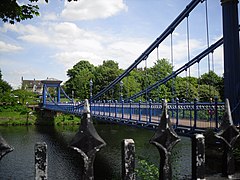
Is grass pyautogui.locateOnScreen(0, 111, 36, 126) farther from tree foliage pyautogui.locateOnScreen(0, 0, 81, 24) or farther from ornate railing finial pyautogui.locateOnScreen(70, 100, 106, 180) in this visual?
ornate railing finial pyautogui.locateOnScreen(70, 100, 106, 180)

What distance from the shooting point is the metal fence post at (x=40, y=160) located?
1.19m

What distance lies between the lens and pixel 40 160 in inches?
47.4

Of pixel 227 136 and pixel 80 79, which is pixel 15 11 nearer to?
pixel 227 136

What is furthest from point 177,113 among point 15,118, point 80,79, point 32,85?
point 32,85

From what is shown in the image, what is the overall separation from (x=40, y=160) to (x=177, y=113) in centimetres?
703

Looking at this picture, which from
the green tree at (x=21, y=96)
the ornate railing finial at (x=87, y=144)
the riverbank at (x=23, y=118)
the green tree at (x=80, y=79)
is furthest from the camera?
the green tree at (x=80, y=79)

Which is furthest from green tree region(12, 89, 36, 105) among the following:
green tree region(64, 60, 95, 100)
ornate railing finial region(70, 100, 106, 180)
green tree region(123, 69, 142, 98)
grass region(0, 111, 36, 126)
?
ornate railing finial region(70, 100, 106, 180)

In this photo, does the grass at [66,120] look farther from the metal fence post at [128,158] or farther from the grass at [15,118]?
the metal fence post at [128,158]

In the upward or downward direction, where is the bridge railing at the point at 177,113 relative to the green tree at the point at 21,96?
downward

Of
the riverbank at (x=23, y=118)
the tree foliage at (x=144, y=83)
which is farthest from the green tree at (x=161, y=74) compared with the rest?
the riverbank at (x=23, y=118)

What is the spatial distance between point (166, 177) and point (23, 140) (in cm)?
2102

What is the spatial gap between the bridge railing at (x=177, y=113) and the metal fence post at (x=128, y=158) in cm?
596

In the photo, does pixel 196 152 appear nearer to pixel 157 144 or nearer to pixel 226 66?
pixel 157 144

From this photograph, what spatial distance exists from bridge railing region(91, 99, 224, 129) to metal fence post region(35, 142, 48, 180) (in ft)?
20.4
